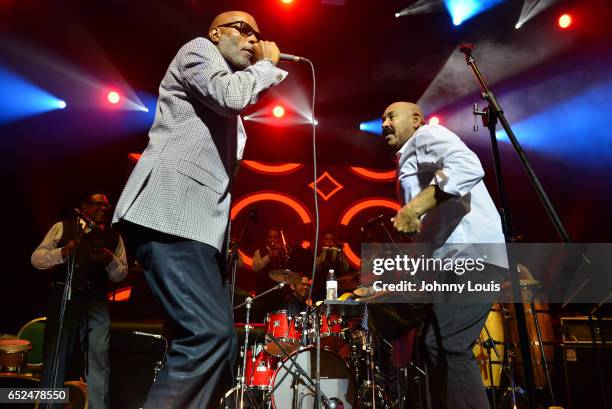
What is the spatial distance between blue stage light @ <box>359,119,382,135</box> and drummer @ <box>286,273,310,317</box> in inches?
143

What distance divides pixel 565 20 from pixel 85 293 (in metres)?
7.60

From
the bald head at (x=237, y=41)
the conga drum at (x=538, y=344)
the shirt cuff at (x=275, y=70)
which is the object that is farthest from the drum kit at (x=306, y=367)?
the shirt cuff at (x=275, y=70)

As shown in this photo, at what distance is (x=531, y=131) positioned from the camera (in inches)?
295

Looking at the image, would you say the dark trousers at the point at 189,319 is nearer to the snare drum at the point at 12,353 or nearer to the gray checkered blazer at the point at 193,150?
the gray checkered blazer at the point at 193,150

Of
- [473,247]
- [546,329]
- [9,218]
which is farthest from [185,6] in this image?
[546,329]

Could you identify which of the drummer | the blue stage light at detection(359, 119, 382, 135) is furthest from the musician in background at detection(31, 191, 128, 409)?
the blue stage light at detection(359, 119, 382, 135)

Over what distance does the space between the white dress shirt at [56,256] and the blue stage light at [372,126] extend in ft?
16.8

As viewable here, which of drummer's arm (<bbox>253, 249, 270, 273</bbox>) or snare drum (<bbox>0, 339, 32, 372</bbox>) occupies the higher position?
drummer's arm (<bbox>253, 249, 270, 273</bbox>)

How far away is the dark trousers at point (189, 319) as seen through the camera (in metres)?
1.42

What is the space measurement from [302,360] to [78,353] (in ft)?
8.56

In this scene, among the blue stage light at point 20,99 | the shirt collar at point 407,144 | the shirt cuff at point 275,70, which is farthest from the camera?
the blue stage light at point 20,99

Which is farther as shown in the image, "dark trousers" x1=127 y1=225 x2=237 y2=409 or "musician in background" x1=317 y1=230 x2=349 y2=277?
"musician in background" x1=317 y1=230 x2=349 y2=277

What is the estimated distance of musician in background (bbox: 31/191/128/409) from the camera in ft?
15.1

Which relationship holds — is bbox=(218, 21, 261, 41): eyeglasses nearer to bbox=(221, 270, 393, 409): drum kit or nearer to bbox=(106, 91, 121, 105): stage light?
bbox=(221, 270, 393, 409): drum kit
